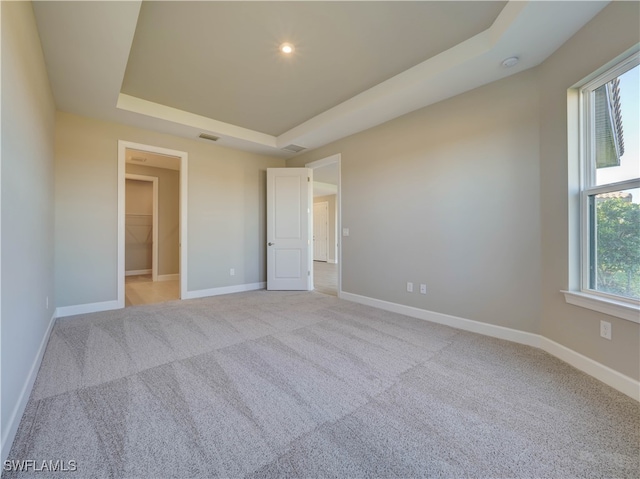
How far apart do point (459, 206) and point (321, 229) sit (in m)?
7.37

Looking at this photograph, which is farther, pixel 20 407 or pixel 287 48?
pixel 287 48

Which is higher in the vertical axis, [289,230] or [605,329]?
[289,230]

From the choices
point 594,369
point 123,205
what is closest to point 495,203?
point 594,369

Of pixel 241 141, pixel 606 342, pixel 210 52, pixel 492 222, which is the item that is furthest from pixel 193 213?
pixel 606 342

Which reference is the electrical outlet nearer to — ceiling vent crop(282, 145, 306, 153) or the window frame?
the window frame

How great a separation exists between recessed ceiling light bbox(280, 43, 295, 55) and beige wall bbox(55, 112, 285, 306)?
2558 mm

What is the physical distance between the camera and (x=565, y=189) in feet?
7.14

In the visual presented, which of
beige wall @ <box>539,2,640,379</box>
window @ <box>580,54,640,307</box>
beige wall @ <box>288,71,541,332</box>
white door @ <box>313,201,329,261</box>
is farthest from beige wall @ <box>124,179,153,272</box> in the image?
window @ <box>580,54,640,307</box>

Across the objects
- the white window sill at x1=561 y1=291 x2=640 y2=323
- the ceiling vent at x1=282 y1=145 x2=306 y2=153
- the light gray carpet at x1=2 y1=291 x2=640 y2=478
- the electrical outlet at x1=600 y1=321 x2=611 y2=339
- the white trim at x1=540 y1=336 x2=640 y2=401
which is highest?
the ceiling vent at x1=282 y1=145 x2=306 y2=153

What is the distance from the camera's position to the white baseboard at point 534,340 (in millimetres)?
1757

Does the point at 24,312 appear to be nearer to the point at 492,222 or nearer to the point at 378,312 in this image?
the point at 378,312

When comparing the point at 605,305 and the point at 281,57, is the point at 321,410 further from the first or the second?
the point at 281,57

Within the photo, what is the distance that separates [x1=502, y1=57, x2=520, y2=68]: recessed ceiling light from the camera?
2318 mm

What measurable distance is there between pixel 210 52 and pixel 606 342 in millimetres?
3949
